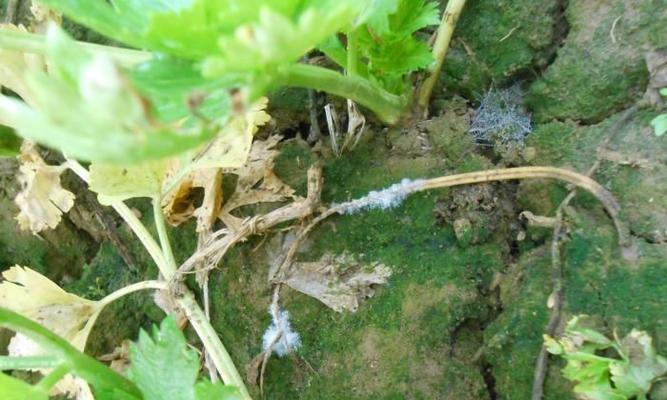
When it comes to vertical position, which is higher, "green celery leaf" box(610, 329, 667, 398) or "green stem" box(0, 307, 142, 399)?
"green stem" box(0, 307, 142, 399)

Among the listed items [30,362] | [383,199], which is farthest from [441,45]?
[30,362]

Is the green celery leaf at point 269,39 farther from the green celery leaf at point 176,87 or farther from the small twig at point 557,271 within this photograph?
the small twig at point 557,271

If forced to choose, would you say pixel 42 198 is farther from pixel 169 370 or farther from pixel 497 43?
pixel 497 43

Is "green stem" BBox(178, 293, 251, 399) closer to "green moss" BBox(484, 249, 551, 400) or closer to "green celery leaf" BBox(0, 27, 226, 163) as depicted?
"green moss" BBox(484, 249, 551, 400)

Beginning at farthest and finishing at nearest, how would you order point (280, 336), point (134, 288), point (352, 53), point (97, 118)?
point (134, 288), point (280, 336), point (352, 53), point (97, 118)

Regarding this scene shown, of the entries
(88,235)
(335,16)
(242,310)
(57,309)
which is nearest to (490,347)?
(242,310)

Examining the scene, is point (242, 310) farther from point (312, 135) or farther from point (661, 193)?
point (661, 193)

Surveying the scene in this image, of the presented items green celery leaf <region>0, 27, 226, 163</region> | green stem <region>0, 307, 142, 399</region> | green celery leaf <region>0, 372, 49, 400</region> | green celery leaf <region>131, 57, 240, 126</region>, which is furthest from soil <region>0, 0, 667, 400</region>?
green celery leaf <region>0, 27, 226, 163</region>
